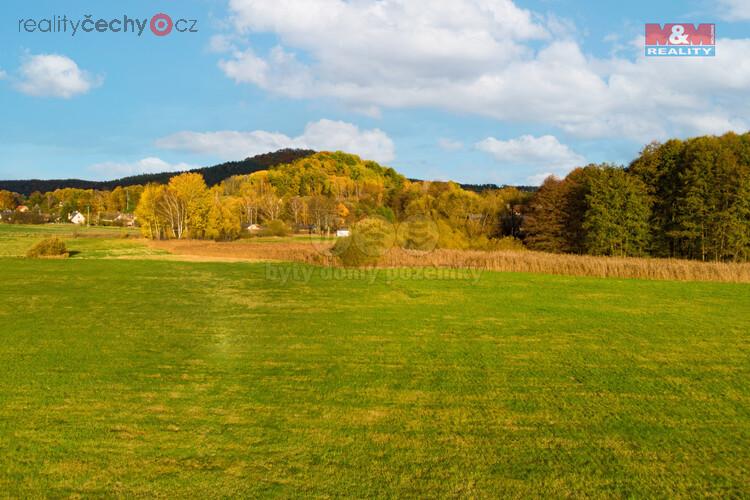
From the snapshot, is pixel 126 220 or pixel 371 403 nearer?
pixel 371 403

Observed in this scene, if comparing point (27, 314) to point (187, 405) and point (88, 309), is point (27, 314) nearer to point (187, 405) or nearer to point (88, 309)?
point (88, 309)

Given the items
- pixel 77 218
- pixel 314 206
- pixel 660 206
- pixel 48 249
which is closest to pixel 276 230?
pixel 314 206

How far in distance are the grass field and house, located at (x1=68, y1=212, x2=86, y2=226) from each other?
113509 millimetres

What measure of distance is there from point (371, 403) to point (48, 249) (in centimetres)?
3352

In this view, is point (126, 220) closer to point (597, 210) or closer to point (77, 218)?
point (77, 218)

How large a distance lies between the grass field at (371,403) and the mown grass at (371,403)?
0.02 metres

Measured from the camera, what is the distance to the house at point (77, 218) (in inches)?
4390

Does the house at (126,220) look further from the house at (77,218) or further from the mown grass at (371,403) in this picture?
the mown grass at (371,403)

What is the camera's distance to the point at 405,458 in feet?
13.7

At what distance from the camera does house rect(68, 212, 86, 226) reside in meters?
111

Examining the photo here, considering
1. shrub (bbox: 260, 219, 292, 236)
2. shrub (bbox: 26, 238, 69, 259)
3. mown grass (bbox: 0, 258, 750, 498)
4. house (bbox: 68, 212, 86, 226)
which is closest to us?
mown grass (bbox: 0, 258, 750, 498)

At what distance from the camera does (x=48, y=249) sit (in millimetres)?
32375

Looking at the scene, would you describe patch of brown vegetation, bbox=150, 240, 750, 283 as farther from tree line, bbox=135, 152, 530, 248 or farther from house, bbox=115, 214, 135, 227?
house, bbox=115, 214, 135, 227

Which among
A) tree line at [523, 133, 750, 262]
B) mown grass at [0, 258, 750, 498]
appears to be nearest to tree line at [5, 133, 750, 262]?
tree line at [523, 133, 750, 262]
